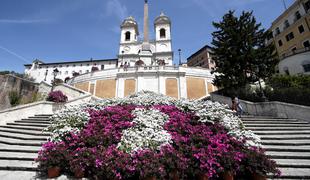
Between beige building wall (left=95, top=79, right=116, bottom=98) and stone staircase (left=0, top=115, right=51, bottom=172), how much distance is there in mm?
12884

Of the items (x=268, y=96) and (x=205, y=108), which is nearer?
(x=205, y=108)

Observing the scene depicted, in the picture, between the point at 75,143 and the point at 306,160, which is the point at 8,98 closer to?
the point at 75,143

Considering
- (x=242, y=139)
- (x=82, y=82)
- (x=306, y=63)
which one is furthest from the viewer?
(x=82, y=82)

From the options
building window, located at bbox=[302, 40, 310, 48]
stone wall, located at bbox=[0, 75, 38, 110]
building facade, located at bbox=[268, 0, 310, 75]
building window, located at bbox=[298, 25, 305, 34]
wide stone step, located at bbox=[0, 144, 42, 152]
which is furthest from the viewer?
building window, located at bbox=[298, 25, 305, 34]

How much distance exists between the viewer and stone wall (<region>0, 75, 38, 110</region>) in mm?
12094

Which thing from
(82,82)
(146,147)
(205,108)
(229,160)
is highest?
(82,82)

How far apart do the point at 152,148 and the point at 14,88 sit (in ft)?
47.9

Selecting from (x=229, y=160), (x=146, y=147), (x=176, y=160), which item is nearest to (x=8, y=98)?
(x=146, y=147)

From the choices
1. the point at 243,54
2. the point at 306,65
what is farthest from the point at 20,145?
the point at 306,65

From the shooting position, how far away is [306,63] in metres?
20.0

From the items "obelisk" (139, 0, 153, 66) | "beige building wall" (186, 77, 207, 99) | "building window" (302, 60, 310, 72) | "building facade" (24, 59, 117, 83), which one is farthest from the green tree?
"building facade" (24, 59, 117, 83)

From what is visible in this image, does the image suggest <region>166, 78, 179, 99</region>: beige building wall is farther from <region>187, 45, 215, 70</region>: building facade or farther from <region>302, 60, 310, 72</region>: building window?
<region>187, 45, 215, 70</region>: building facade

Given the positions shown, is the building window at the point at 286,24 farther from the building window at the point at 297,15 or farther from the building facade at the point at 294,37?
the building window at the point at 297,15

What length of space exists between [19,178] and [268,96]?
14.6 m
